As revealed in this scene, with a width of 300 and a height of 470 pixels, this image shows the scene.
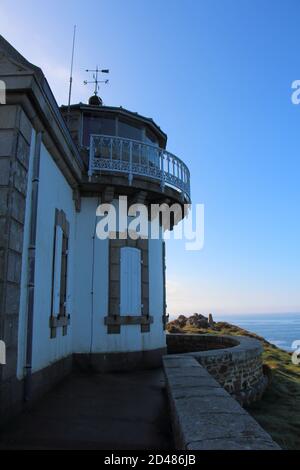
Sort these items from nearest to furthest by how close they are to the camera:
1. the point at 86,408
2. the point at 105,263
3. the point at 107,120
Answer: the point at 86,408 → the point at 105,263 → the point at 107,120

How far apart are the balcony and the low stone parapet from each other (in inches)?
230

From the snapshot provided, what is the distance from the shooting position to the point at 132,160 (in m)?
10.6

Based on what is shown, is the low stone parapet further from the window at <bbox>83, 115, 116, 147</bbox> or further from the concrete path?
the window at <bbox>83, 115, 116, 147</bbox>

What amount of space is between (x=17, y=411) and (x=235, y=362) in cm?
549

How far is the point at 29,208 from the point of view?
6184 mm

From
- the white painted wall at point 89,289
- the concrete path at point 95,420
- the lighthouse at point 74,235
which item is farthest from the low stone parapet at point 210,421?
the white painted wall at point 89,289

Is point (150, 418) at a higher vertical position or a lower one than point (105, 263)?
lower

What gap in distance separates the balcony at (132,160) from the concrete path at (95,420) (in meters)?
4.93

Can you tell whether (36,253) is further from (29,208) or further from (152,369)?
(152,369)

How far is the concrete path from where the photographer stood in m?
4.59

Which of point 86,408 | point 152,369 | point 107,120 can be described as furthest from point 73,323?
point 107,120

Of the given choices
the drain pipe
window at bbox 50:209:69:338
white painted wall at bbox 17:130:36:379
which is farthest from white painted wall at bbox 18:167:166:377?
white painted wall at bbox 17:130:36:379

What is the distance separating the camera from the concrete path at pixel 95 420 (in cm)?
459
